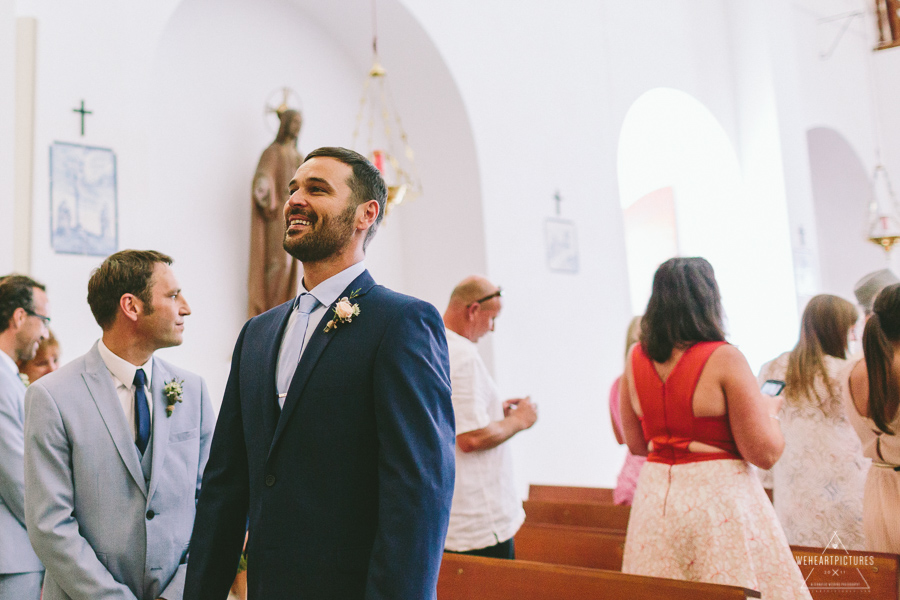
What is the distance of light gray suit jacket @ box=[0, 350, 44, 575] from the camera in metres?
2.74

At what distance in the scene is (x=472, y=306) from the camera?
3.71m

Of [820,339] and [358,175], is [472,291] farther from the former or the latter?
[358,175]

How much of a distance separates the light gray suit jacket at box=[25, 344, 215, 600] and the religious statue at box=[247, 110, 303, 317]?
3281 millimetres

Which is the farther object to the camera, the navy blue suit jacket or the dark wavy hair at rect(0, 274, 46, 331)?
the dark wavy hair at rect(0, 274, 46, 331)

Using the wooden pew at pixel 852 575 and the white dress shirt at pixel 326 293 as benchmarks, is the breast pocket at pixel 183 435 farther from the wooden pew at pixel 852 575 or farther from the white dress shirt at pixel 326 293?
the wooden pew at pixel 852 575

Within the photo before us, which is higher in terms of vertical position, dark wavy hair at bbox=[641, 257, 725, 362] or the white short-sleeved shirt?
dark wavy hair at bbox=[641, 257, 725, 362]

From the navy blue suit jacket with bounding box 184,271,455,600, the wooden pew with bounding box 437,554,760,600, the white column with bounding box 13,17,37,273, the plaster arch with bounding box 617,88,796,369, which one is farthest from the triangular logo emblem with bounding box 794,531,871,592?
the plaster arch with bounding box 617,88,796,369

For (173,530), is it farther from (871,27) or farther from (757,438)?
(871,27)

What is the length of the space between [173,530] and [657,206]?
366 inches

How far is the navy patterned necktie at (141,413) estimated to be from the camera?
7.87 ft

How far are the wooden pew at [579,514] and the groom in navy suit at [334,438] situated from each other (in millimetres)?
2798

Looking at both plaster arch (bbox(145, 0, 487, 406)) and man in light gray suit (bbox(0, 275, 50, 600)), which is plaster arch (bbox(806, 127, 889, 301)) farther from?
man in light gray suit (bbox(0, 275, 50, 600))

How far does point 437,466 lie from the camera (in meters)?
1.77

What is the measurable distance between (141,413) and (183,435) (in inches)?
5.6
